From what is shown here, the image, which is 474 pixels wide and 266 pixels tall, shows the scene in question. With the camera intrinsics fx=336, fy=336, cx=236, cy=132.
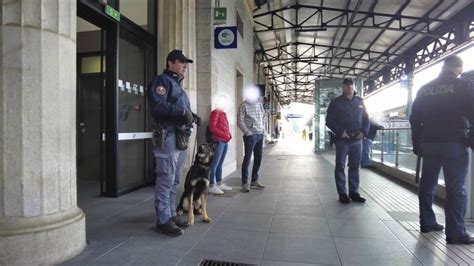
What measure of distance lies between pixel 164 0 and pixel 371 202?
4637 mm

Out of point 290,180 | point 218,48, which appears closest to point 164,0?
point 218,48

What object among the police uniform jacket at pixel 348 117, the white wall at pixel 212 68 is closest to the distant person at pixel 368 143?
the white wall at pixel 212 68

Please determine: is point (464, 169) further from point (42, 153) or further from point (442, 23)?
point (442, 23)

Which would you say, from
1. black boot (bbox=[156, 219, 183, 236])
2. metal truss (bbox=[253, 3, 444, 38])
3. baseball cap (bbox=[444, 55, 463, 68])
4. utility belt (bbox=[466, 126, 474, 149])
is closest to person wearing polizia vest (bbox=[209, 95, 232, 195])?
black boot (bbox=[156, 219, 183, 236])

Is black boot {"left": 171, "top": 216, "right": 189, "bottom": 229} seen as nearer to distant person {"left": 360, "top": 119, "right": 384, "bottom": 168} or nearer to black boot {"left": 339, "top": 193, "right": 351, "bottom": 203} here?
black boot {"left": 339, "top": 193, "right": 351, "bottom": 203}

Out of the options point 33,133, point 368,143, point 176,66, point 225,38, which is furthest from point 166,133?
point 368,143

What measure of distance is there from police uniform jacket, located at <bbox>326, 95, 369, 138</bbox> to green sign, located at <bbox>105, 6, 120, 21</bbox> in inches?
130

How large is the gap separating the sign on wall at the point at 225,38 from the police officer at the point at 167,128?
2978mm

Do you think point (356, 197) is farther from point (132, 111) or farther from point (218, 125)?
point (132, 111)

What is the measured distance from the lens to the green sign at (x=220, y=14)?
20.2 ft

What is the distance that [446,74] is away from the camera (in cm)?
330

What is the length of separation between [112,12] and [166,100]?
2.02 metres

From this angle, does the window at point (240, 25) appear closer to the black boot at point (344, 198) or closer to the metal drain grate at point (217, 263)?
the black boot at point (344, 198)

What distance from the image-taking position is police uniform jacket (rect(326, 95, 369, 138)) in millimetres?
4816
